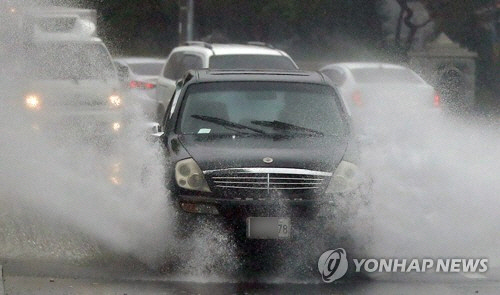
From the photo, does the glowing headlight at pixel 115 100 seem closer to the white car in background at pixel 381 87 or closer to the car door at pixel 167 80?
the car door at pixel 167 80

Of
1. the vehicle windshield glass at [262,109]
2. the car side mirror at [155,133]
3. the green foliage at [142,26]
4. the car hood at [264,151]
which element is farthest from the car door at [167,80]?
the green foliage at [142,26]

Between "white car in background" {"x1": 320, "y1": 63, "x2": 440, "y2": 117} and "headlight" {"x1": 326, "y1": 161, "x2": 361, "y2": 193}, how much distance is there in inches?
369

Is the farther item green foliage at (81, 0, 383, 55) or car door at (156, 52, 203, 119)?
green foliage at (81, 0, 383, 55)

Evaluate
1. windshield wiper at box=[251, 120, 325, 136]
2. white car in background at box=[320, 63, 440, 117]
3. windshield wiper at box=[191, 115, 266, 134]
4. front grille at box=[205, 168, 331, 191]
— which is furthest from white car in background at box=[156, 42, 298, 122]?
front grille at box=[205, 168, 331, 191]

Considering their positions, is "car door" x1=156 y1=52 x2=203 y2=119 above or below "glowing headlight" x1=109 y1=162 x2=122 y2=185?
below

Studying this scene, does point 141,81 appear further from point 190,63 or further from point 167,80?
point 190,63

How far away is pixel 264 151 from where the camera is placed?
988cm

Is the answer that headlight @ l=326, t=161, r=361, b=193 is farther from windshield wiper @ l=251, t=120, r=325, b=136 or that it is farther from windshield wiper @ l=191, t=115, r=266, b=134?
windshield wiper @ l=191, t=115, r=266, b=134

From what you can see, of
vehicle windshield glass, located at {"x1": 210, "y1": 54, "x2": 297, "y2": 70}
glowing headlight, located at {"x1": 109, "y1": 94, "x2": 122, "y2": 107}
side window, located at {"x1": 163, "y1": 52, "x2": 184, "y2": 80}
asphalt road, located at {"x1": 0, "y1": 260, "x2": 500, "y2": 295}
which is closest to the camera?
asphalt road, located at {"x1": 0, "y1": 260, "x2": 500, "y2": 295}

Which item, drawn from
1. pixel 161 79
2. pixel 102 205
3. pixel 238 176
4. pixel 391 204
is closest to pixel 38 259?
pixel 102 205

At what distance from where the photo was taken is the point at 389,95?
21281mm

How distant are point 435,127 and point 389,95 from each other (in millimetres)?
6659

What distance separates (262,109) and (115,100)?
7.82 m

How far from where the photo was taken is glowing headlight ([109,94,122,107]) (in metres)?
18.3
